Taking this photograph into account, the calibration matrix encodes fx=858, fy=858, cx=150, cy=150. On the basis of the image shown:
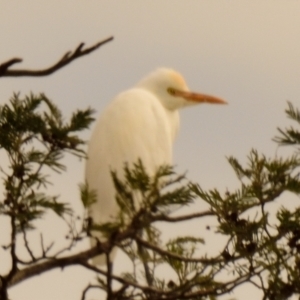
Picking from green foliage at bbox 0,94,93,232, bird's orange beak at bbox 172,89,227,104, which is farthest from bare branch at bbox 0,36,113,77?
bird's orange beak at bbox 172,89,227,104

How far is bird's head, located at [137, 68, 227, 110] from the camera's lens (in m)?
4.30

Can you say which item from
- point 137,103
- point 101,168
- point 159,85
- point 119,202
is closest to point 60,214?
point 119,202

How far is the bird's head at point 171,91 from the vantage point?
14.1 feet

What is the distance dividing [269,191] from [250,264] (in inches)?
6.1

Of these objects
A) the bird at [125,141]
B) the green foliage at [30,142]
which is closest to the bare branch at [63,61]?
the green foliage at [30,142]

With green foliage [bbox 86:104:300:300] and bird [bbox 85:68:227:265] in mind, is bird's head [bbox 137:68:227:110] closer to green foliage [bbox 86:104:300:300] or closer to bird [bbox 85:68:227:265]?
bird [bbox 85:68:227:265]

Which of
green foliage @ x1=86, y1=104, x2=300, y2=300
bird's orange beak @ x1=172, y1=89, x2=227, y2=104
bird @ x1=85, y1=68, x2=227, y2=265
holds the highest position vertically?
bird's orange beak @ x1=172, y1=89, x2=227, y2=104

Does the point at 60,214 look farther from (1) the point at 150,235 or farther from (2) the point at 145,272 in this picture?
(2) the point at 145,272

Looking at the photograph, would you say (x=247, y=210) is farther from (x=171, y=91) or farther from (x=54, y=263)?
(x=171, y=91)

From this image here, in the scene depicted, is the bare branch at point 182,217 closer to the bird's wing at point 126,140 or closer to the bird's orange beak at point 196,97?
the bird's wing at point 126,140

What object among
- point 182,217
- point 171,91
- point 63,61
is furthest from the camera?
point 171,91

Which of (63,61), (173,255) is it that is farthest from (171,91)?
(63,61)

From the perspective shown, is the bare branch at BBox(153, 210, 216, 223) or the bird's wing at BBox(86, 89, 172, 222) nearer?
the bare branch at BBox(153, 210, 216, 223)

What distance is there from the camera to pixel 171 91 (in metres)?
4.31
